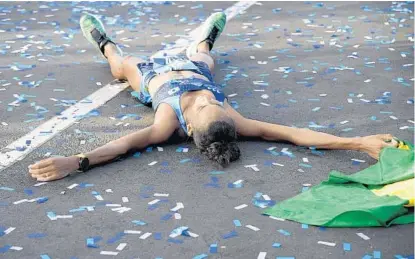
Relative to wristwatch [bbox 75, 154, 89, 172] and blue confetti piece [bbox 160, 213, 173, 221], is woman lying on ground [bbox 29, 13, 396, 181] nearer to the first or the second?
wristwatch [bbox 75, 154, 89, 172]

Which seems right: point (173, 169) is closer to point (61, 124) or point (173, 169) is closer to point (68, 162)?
point (68, 162)

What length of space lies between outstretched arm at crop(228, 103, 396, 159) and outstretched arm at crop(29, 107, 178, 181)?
56cm

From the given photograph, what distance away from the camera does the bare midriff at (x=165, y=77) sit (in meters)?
7.07

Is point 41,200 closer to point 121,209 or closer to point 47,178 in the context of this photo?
point 47,178

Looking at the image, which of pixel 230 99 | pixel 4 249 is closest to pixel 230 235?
pixel 4 249

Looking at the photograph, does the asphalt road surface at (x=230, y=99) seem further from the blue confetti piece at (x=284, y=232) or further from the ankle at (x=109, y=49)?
the ankle at (x=109, y=49)

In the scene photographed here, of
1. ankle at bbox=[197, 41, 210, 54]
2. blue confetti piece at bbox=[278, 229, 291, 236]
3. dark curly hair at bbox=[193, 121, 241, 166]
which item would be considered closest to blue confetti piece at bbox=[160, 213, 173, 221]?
blue confetti piece at bbox=[278, 229, 291, 236]

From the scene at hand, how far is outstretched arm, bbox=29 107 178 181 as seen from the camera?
5.73m

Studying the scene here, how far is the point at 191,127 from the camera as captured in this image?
628cm

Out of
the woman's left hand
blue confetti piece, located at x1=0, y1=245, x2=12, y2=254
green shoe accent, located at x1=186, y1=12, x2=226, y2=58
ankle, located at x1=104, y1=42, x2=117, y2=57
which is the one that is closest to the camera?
blue confetti piece, located at x1=0, y1=245, x2=12, y2=254

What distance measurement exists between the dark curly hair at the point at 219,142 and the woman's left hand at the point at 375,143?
3.20 ft

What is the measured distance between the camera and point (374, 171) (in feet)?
18.9

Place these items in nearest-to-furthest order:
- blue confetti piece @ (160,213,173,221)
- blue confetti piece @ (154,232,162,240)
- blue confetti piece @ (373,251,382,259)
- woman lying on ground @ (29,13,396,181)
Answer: blue confetti piece @ (373,251,382,259)
blue confetti piece @ (154,232,162,240)
blue confetti piece @ (160,213,173,221)
woman lying on ground @ (29,13,396,181)

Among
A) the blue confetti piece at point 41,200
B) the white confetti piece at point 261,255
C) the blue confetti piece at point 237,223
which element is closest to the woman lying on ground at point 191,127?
the blue confetti piece at point 41,200
